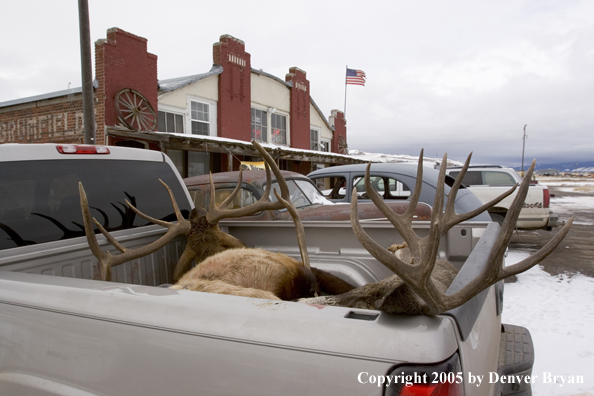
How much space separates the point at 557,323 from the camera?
478 cm

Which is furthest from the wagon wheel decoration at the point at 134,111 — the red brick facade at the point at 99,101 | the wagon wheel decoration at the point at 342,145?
the wagon wheel decoration at the point at 342,145

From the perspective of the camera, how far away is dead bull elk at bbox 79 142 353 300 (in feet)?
8.11

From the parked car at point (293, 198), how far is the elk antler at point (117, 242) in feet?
8.18

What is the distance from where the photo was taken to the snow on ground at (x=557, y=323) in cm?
351

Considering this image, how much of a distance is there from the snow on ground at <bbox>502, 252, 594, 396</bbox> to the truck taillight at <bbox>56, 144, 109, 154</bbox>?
3.80 metres

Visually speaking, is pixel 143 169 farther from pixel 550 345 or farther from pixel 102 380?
pixel 550 345

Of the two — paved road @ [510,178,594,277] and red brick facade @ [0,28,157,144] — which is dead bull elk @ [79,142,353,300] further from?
red brick facade @ [0,28,157,144]

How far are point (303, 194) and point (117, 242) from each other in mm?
4513

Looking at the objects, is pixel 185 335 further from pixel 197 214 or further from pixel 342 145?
pixel 342 145

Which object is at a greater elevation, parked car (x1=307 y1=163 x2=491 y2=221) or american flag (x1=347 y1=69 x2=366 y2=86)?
american flag (x1=347 y1=69 x2=366 y2=86)

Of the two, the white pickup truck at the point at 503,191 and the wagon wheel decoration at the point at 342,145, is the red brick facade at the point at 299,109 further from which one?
the white pickup truck at the point at 503,191

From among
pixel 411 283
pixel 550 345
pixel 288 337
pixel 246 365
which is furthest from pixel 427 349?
pixel 550 345

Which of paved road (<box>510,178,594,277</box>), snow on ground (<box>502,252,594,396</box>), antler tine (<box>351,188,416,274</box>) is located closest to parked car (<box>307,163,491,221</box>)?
snow on ground (<box>502,252,594,396</box>)

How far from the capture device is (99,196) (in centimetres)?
301
